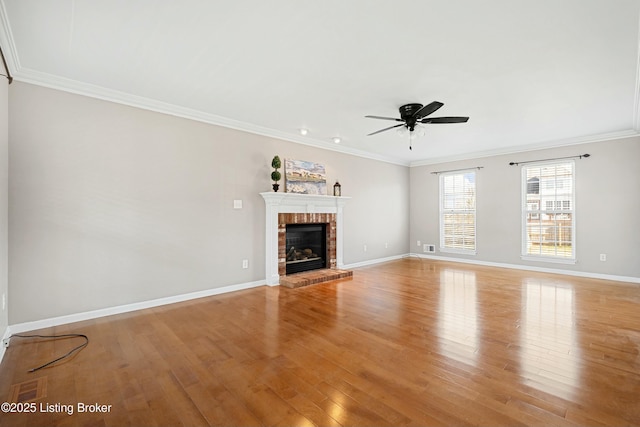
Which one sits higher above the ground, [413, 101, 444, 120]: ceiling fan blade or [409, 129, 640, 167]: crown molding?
[409, 129, 640, 167]: crown molding

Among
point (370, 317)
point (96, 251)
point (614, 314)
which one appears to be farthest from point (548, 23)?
point (96, 251)

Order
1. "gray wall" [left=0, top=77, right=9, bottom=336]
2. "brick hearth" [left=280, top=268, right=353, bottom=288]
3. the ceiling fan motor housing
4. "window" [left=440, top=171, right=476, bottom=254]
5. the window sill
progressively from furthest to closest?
"window" [left=440, top=171, right=476, bottom=254] < the window sill < "brick hearth" [left=280, top=268, right=353, bottom=288] < the ceiling fan motor housing < "gray wall" [left=0, top=77, right=9, bottom=336]

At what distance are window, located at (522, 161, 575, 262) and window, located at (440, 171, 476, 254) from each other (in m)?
1.05

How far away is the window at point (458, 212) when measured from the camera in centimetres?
702

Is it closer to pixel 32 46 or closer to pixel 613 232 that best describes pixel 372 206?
pixel 613 232

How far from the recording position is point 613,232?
526 centimetres

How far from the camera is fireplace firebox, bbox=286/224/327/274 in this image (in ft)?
17.9

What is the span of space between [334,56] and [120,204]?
9.62ft

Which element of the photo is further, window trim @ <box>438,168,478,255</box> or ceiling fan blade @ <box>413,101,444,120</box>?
window trim @ <box>438,168,478,255</box>

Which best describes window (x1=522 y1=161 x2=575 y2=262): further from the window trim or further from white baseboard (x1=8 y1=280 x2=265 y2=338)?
white baseboard (x1=8 y1=280 x2=265 y2=338)

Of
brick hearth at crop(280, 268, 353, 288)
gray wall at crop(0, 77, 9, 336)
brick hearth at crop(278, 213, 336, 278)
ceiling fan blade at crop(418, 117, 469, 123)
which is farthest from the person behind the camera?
brick hearth at crop(278, 213, 336, 278)

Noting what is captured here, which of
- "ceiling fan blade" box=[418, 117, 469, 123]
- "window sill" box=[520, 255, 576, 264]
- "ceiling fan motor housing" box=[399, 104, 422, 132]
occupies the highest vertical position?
"ceiling fan motor housing" box=[399, 104, 422, 132]

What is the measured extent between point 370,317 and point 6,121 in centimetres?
416

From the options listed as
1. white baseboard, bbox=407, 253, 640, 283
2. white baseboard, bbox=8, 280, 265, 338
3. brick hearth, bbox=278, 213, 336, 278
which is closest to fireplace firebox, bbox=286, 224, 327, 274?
brick hearth, bbox=278, 213, 336, 278
